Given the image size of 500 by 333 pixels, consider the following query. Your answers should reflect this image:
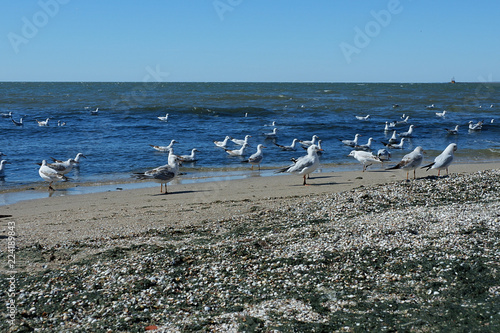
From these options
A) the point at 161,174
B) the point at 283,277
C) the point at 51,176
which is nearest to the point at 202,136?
the point at 51,176

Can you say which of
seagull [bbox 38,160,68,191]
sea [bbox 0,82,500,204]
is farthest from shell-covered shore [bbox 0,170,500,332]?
sea [bbox 0,82,500,204]

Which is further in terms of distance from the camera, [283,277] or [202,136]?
[202,136]

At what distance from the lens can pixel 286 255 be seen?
20.3 feet

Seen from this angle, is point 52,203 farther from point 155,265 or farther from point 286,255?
point 286,255

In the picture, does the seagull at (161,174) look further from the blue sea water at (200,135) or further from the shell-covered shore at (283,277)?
the shell-covered shore at (283,277)

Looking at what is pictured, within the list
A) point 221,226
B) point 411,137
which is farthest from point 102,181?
point 411,137

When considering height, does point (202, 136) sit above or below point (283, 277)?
below

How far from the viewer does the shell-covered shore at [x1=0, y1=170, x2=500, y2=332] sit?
15.2 ft

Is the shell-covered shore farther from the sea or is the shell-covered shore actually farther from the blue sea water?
the blue sea water

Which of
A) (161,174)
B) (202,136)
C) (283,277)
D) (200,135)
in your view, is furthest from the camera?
(200,135)

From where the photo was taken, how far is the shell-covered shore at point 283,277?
15.2 feet

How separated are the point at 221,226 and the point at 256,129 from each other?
875 inches

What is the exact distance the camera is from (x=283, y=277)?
5.59 metres

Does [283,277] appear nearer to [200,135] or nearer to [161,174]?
[161,174]
